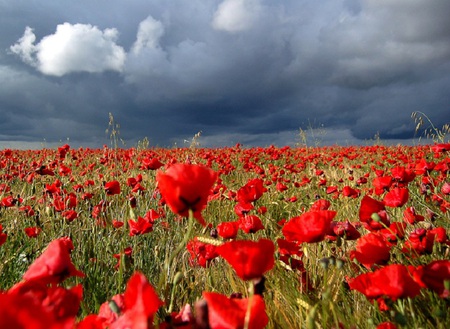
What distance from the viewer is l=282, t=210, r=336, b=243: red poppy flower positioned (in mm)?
1300

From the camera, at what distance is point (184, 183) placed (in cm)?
94

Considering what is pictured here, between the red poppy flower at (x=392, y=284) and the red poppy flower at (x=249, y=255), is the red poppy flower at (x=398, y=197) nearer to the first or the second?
the red poppy flower at (x=392, y=284)

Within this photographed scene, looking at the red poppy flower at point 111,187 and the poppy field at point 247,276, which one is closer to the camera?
the poppy field at point 247,276

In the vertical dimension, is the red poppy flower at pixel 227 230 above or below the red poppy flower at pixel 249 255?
below

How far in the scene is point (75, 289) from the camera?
799 mm

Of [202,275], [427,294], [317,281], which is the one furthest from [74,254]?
[427,294]

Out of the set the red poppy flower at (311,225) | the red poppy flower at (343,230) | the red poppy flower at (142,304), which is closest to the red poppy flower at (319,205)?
the red poppy flower at (343,230)

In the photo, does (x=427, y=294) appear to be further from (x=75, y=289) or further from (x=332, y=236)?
(x=75, y=289)

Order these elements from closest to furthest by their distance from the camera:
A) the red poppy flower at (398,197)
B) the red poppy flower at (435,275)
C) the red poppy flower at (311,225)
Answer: the red poppy flower at (435,275) < the red poppy flower at (311,225) < the red poppy flower at (398,197)

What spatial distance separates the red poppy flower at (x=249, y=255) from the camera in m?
0.88

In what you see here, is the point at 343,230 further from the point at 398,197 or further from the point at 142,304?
the point at 142,304

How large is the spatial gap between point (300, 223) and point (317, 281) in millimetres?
1009

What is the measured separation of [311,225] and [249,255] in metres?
0.48

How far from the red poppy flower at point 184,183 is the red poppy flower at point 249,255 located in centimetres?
15
